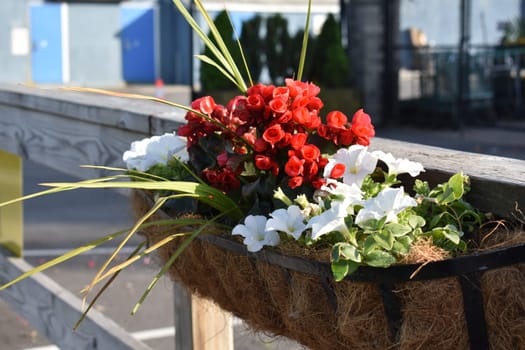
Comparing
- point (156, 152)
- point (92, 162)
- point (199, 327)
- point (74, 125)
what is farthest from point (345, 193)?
point (74, 125)

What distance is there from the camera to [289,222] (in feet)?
4.19

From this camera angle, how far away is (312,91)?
147cm

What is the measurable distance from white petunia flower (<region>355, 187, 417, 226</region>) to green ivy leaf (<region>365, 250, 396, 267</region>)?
2.8 inches

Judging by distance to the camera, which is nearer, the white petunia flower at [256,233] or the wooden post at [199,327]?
the white petunia flower at [256,233]

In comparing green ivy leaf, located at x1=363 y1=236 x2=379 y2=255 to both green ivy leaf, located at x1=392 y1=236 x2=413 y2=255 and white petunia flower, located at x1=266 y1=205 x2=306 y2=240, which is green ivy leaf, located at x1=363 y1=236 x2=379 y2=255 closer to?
green ivy leaf, located at x1=392 y1=236 x2=413 y2=255

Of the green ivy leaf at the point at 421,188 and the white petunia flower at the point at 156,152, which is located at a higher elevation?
the white petunia flower at the point at 156,152

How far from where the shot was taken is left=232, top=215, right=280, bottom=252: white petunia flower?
4.26 ft

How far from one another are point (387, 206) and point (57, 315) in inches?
81.7

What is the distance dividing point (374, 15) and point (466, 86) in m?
1.82

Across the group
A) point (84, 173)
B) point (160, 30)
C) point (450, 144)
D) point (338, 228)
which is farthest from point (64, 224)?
point (160, 30)

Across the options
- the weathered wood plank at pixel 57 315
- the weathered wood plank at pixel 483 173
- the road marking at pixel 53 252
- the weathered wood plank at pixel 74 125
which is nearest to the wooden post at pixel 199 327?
the weathered wood plank at pixel 57 315

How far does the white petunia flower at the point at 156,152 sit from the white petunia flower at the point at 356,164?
Answer: 1.61ft

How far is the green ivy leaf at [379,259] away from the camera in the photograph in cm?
112

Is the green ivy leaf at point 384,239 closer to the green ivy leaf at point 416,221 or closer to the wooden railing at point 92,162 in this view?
the green ivy leaf at point 416,221
